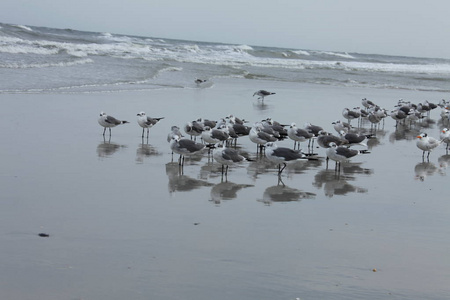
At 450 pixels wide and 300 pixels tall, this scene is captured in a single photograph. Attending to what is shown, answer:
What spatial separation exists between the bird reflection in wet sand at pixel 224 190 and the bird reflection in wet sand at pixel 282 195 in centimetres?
43

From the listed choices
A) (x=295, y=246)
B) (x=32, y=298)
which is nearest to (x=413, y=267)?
(x=295, y=246)

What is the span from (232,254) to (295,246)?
815 mm

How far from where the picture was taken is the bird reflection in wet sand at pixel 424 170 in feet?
37.6

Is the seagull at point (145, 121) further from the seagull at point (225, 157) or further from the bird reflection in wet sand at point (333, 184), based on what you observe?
the bird reflection in wet sand at point (333, 184)

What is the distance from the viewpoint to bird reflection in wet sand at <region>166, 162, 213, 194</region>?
952 cm

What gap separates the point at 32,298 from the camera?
5262mm

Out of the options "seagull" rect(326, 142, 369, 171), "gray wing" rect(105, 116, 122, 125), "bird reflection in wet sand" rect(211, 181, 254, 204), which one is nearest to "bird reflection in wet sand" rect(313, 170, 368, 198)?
"seagull" rect(326, 142, 369, 171)

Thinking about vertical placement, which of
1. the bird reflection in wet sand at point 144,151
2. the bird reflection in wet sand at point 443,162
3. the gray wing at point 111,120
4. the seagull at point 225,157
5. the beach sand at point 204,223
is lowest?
the beach sand at point 204,223

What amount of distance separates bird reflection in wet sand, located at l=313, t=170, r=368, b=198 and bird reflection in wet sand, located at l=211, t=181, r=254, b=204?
1248mm

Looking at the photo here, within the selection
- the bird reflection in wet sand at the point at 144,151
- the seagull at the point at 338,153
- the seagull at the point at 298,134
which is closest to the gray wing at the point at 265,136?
the seagull at the point at 298,134

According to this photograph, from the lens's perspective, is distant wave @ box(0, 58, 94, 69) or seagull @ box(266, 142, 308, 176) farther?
distant wave @ box(0, 58, 94, 69)

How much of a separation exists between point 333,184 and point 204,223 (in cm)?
355

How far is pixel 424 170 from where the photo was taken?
12.1m

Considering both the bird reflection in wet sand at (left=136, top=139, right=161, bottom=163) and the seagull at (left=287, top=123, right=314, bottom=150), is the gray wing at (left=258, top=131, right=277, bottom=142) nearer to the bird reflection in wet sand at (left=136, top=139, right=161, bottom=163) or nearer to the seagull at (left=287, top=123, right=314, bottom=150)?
the seagull at (left=287, top=123, right=314, bottom=150)
